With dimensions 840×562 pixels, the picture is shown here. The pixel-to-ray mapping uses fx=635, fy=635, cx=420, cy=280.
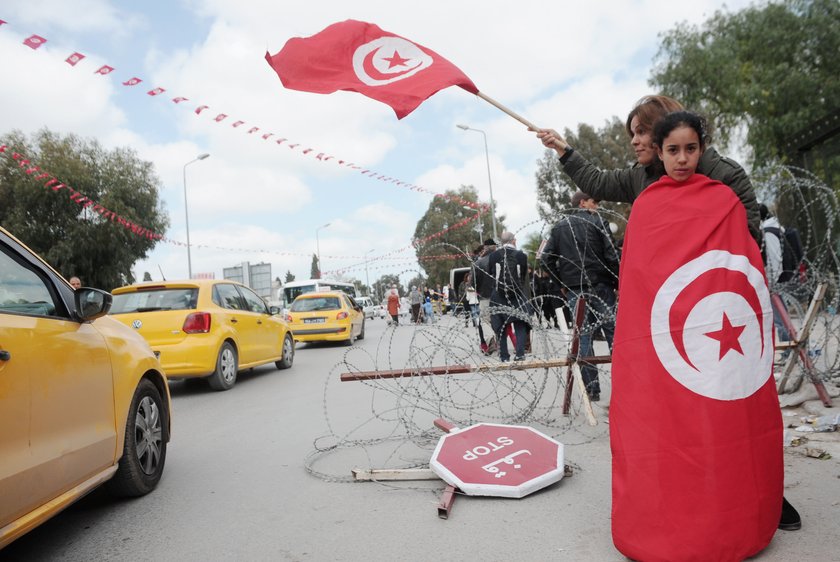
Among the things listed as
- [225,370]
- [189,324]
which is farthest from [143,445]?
[225,370]

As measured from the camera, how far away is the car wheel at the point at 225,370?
29.0 ft

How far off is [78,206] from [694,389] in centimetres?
3714

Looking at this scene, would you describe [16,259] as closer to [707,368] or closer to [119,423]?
[119,423]

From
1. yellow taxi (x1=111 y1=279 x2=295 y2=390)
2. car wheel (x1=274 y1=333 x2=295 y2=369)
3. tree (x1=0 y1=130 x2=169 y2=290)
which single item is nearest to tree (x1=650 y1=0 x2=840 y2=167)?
car wheel (x1=274 y1=333 x2=295 y2=369)

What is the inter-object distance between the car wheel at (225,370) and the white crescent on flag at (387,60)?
224 inches

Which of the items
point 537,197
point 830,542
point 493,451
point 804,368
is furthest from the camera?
point 537,197

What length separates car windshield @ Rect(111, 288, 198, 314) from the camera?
860 centimetres

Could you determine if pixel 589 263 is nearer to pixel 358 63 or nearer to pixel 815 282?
pixel 815 282

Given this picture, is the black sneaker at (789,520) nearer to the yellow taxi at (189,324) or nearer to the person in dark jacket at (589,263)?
the person in dark jacket at (589,263)

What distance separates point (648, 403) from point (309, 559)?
67.5 inches

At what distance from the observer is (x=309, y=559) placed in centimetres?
299

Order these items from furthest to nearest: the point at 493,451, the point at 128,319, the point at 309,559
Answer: the point at 128,319
the point at 493,451
the point at 309,559

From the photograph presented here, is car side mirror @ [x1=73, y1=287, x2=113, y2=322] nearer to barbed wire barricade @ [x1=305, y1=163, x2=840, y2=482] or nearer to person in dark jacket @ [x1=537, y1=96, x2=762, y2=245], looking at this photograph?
barbed wire barricade @ [x1=305, y1=163, x2=840, y2=482]

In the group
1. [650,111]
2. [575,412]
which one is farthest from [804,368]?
[650,111]
